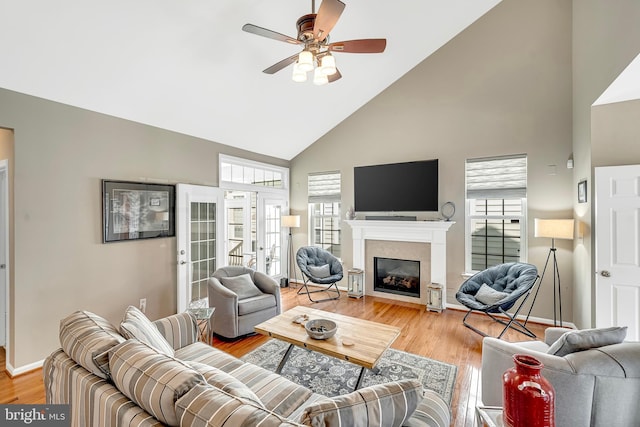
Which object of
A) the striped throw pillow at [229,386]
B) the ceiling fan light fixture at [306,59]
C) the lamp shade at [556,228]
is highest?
the ceiling fan light fixture at [306,59]

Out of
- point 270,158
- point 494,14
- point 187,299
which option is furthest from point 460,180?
point 187,299

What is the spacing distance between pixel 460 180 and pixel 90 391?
15.3 ft

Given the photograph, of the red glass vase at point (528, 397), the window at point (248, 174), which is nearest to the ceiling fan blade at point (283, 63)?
the window at point (248, 174)

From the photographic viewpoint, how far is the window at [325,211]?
5.59 m

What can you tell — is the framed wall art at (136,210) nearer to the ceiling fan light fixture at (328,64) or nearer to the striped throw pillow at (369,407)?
the ceiling fan light fixture at (328,64)

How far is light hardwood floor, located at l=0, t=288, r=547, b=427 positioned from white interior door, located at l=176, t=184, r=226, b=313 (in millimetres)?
1066

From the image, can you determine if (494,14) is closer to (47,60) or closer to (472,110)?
(472,110)

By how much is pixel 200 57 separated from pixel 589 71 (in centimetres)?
415

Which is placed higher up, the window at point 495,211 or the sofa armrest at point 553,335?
the window at point 495,211

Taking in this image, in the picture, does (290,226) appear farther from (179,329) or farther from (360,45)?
(360,45)

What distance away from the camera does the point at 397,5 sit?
10.8 feet

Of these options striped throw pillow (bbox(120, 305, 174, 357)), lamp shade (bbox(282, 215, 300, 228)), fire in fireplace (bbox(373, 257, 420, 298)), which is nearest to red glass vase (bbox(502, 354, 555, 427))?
striped throw pillow (bbox(120, 305, 174, 357))

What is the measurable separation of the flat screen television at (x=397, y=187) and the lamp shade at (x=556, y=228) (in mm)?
1391

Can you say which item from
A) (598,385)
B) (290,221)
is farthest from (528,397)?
(290,221)
